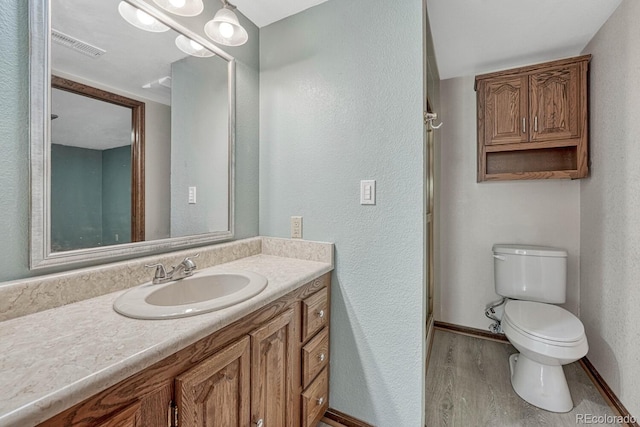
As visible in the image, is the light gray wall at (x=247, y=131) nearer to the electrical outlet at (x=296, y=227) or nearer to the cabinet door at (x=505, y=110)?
the electrical outlet at (x=296, y=227)

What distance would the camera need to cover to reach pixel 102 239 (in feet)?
3.23

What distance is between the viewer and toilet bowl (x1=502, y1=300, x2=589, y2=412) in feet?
4.74

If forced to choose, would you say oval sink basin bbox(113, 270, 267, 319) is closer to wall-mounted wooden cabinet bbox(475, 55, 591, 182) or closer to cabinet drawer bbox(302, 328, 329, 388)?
cabinet drawer bbox(302, 328, 329, 388)

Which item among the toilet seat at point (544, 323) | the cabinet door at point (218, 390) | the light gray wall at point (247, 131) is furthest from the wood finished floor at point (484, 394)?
the light gray wall at point (247, 131)

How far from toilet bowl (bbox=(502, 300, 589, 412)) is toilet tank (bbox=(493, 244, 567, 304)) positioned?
22 centimetres

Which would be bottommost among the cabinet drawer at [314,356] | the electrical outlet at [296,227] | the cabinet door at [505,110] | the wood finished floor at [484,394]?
the wood finished floor at [484,394]

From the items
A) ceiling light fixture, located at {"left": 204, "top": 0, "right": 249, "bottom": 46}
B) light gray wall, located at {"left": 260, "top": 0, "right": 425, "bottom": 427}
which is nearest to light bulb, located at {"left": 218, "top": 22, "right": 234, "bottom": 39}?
ceiling light fixture, located at {"left": 204, "top": 0, "right": 249, "bottom": 46}

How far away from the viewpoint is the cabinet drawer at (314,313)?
1.19 m

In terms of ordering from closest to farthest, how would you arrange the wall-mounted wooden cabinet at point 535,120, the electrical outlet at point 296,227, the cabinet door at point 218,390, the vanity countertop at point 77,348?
the vanity countertop at point 77,348 → the cabinet door at point 218,390 → the electrical outlet at point 296,227 → the wall-mounted wooden cabinet at point 535,120

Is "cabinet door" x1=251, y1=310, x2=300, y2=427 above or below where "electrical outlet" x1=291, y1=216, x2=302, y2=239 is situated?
below

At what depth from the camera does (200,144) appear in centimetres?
135

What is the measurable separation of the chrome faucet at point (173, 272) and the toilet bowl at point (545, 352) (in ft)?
6.10

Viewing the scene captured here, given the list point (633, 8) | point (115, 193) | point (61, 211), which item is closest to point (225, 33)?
point (115, 193)

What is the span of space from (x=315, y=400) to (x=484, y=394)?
1.11m
